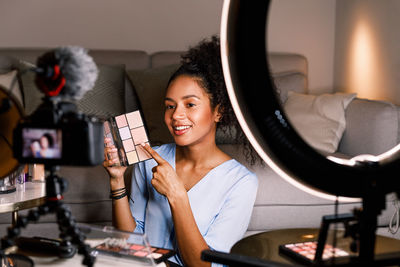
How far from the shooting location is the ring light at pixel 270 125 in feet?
1.59

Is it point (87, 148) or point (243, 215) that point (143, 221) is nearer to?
point (243, 215)

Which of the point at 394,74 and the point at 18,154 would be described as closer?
the point at 18,154

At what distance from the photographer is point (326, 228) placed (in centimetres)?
56

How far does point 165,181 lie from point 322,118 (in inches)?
47.2

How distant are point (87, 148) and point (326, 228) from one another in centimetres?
32

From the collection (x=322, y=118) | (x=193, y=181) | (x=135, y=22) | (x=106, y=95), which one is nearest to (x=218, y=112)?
(x=193, y=181)

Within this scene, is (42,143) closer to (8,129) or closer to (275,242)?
(8,129)

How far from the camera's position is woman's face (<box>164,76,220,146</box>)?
1.22 m

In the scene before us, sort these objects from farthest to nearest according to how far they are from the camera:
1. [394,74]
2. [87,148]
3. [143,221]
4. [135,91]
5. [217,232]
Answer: [135,91]
[394,74]
[143,221]
[217,232]
[87,148]

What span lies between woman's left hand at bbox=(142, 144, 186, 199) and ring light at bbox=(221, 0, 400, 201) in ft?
2.05

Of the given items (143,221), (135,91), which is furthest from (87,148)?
(135,91)

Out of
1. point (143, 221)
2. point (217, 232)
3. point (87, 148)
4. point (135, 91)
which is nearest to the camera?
point (87, 148)

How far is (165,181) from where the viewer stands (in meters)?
1.11

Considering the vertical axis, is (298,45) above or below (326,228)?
above
